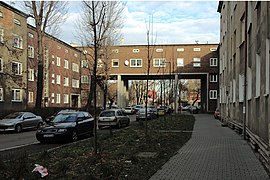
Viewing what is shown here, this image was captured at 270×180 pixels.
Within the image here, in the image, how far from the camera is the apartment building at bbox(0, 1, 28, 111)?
33500mm

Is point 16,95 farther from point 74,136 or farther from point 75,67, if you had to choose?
point 75,67

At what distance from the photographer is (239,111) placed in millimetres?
19891

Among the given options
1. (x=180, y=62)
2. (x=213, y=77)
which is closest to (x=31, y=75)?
(x=180, y=62)

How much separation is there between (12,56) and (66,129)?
72.0ft

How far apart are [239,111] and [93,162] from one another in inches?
511

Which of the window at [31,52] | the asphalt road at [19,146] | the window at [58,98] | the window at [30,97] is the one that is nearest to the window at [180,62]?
the window at [58,98]

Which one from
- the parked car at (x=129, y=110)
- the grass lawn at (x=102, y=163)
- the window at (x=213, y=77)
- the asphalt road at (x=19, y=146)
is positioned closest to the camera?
the grass lawn at (x=102, y=163)

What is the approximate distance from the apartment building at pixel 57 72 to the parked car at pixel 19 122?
60.4 feet

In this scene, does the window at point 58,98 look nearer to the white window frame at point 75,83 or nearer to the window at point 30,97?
the white window frame at point 75,83

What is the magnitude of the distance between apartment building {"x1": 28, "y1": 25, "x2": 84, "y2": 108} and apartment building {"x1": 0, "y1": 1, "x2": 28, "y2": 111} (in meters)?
4.15

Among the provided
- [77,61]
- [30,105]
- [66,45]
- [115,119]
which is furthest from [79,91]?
[115,119]

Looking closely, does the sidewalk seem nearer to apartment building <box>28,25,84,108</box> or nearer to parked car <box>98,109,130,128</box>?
parked car <box>98,109,130,128</box>

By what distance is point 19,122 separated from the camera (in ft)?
78.8

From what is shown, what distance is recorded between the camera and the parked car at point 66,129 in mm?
16297
